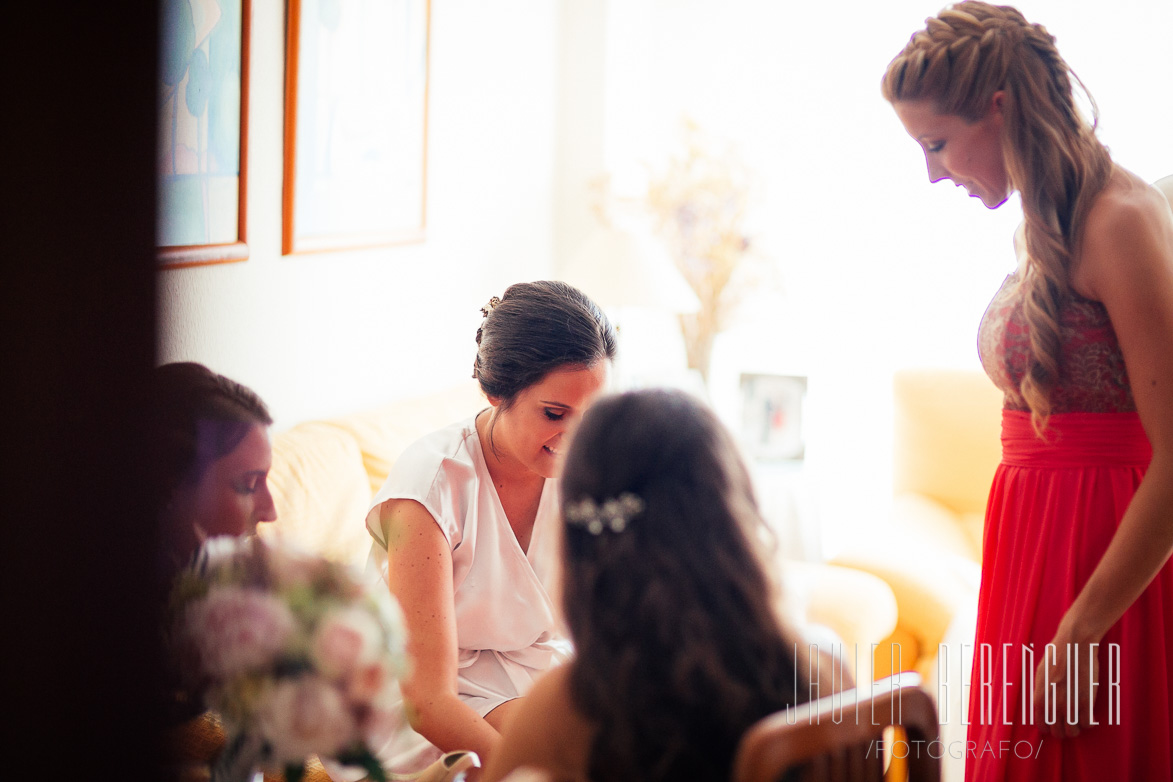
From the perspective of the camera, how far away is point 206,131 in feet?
6.08

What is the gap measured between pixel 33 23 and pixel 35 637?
17.9 inches

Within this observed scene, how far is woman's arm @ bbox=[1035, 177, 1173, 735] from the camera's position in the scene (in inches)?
41.9

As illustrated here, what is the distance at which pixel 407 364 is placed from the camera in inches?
107

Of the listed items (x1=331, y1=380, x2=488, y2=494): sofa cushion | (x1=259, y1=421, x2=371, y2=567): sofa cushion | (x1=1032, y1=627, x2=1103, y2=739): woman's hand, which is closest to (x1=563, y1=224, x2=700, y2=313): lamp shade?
(x1=331, y1=380, x2=488, y2=494): sofa cushion

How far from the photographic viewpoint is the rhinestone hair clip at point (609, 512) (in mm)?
808

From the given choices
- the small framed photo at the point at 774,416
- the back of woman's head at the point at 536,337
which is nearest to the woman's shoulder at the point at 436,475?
the back of woman's head at the point at 536,337

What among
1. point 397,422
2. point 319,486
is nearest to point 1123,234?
point 319,486

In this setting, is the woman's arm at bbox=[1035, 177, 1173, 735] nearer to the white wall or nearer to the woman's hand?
the woman's hand

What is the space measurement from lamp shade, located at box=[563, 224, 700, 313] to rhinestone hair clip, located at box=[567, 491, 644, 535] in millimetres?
2242

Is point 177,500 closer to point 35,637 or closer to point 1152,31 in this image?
point 35,637

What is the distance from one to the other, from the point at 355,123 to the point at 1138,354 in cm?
187

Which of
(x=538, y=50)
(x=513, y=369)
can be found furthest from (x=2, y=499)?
(x=538, y=50)

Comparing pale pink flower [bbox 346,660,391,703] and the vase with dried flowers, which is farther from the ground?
the vase with dried flowers

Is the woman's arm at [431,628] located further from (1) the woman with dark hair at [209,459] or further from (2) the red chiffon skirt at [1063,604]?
(2) the red chiffon skirt at [1063,604]
